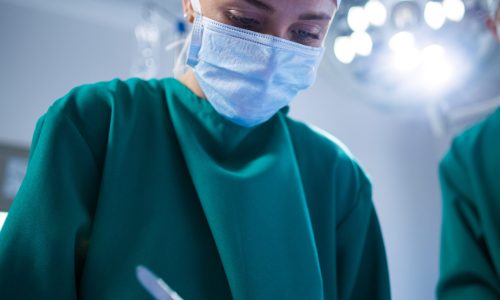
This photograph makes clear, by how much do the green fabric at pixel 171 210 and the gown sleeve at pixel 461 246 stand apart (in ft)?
0.46

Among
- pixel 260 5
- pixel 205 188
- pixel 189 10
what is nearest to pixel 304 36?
pixel 260 5

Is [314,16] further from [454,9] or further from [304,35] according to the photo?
[454,9]

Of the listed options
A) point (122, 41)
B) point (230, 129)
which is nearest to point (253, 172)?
point (230, 129)

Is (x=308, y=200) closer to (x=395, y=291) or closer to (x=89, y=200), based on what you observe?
(x=89, y=200)

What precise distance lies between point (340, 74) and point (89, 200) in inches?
59.0

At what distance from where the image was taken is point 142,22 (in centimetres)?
206

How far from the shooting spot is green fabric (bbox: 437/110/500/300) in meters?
0.86

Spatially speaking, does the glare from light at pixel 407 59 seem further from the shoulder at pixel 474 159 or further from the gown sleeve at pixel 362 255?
the gown sleeve at pixel 362 255

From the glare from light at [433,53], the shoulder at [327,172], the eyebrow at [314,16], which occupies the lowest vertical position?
the shoulder at [327,172]

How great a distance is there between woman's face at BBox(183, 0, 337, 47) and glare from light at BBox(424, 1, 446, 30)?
1003mm

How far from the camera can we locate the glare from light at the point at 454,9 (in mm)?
1575

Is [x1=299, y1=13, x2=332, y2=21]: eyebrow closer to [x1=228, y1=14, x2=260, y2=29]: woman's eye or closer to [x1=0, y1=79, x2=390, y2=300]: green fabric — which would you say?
[x1=228, y1=14, x2=260, y2=29]: woman's eye

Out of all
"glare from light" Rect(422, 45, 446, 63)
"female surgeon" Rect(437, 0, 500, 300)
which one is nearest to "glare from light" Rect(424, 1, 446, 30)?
"glare from light" Rect(422, 45, 446, 63)

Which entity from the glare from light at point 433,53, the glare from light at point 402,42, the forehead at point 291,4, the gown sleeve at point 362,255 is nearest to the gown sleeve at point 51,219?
the forehead at point 291,4
